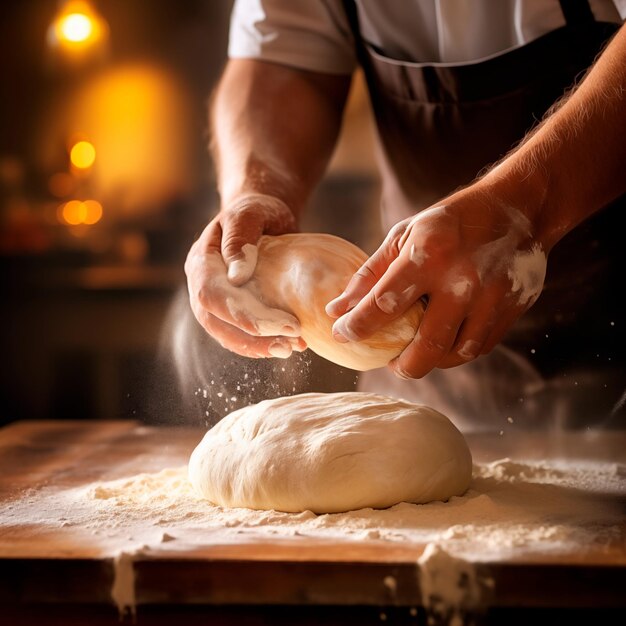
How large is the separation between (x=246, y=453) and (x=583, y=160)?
0.72 meters

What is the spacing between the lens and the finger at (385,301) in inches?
47.0

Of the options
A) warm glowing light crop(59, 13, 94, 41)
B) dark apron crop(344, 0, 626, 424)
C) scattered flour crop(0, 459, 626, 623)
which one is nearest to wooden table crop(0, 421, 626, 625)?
scattered flour crop(0, 459, 626, 623)

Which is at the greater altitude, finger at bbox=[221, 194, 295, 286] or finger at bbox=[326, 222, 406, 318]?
finger at bbox=[221, 194, 295, 286]

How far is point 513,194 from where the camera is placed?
4.20 feet

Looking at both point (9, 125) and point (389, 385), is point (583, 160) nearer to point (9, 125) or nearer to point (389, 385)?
point (389, 385)

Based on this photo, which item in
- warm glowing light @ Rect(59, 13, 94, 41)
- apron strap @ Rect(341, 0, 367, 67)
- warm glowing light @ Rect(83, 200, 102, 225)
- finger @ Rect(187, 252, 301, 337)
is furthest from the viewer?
warm glowing light @ Rect(83, 200, 102, 225)

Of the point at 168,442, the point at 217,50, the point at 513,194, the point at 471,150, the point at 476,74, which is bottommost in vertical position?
the point at 168,442

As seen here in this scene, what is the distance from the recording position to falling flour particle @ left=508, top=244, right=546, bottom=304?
1.25m

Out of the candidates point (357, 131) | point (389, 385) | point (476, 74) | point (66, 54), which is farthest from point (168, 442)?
point (66, 54)

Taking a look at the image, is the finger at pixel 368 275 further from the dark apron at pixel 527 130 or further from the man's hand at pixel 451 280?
the dark apron at pixel 527 130

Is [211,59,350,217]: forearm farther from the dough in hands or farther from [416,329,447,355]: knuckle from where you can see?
[416,329,447,355]: knuckle

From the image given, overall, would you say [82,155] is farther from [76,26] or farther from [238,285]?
[238,285]

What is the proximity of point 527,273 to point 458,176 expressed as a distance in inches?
28.0

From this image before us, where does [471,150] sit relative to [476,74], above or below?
below
